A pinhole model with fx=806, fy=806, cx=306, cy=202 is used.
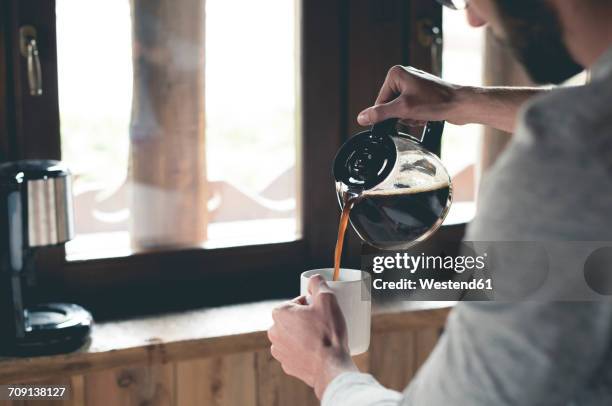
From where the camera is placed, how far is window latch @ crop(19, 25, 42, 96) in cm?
151

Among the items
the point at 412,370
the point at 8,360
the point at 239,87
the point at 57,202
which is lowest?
the point at 412,370

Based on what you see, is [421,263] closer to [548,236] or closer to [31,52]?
[31,52]

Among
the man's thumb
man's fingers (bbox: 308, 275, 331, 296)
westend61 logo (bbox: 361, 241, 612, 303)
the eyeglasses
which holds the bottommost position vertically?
man's fingers (bbox: 308, 275, 331, 296)

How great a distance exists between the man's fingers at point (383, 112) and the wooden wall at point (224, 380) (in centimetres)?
63

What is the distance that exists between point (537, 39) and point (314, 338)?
1.42ft

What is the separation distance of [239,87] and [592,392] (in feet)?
4.06

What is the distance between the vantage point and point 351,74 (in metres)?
1.81

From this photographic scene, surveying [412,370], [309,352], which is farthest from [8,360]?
[412,370]

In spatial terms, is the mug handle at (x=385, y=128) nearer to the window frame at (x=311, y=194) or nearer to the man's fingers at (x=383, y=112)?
the man's fingers at (x=383, y=112)

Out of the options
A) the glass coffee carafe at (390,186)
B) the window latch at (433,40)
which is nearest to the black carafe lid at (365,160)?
the glass coffee carafe at (390,186)

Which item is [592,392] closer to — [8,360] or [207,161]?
[8,360]

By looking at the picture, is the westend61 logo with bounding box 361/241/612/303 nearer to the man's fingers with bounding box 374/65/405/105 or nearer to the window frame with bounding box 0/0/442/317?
the man's fingers with bounding box 374/65/405/105

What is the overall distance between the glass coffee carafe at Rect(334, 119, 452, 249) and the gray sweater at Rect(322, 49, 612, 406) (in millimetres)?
476

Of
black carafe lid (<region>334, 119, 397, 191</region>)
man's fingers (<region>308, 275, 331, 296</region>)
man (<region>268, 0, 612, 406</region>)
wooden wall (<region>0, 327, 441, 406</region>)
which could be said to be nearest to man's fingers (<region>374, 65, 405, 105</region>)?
black carafe lid (<region>334, 119, 397, 191</region>)
